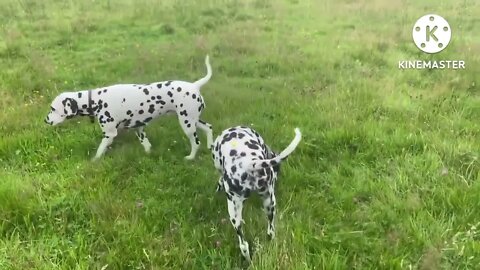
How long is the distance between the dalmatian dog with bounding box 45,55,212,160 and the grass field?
0.46m

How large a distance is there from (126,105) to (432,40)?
7.40m

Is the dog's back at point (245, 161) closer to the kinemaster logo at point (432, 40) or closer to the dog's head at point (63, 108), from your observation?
the dog's head at point (63, 108)

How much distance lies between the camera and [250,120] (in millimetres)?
6840

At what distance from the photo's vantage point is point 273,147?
6.09 metres

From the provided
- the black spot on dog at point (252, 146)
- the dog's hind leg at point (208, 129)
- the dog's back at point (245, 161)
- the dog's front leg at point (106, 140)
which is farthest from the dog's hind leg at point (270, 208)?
the dog's front leg at point (106, 140)

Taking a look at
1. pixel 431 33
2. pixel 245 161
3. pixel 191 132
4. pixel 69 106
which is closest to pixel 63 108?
pixel 69 106

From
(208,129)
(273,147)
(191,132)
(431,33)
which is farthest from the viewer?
(431,33)

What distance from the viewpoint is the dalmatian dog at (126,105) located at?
5836 mm

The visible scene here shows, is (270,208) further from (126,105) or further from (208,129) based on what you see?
(126,105)

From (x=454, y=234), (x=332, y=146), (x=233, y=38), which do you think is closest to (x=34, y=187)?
(x=332, y=146)

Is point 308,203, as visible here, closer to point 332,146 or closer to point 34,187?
point 332,146

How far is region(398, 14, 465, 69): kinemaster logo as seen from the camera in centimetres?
888

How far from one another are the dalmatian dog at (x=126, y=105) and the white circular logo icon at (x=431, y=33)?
6112 millimetres

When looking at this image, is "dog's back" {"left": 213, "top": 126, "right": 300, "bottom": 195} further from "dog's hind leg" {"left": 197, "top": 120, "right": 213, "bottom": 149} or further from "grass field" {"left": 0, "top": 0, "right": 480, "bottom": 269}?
"dog's hind leg" {"left": 197, "top": 120, "right": 213, "bottom": 149}
